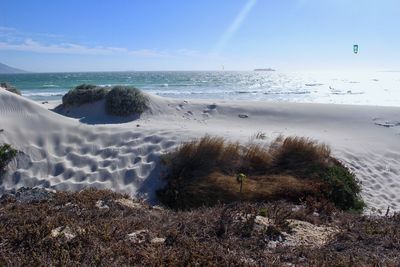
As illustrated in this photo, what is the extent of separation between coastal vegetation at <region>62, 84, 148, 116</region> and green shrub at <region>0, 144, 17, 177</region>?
4206 millimetres

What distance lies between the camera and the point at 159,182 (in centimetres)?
832

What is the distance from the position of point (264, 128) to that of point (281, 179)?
518 cm

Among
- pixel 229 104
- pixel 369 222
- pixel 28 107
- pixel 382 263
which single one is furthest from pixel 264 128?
pixel 382 263

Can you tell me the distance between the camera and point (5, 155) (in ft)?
28.5

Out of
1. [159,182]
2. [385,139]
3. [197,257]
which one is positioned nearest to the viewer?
[197,257]

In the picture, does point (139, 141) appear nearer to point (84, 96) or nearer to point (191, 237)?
point (84, 96)

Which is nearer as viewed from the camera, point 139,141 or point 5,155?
point 5,155

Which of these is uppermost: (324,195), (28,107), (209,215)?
(28,107)

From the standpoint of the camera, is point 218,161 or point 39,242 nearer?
point 39,242

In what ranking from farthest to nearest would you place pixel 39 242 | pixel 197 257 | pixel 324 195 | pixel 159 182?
pixel 159 182
pixel 324 195
pixel 39 242
pixel 197 257

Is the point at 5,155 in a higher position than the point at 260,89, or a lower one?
higher

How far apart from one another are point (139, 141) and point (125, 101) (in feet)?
10.5

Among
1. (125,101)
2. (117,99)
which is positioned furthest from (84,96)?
(125,101)

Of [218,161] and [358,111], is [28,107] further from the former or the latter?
[358,111]
